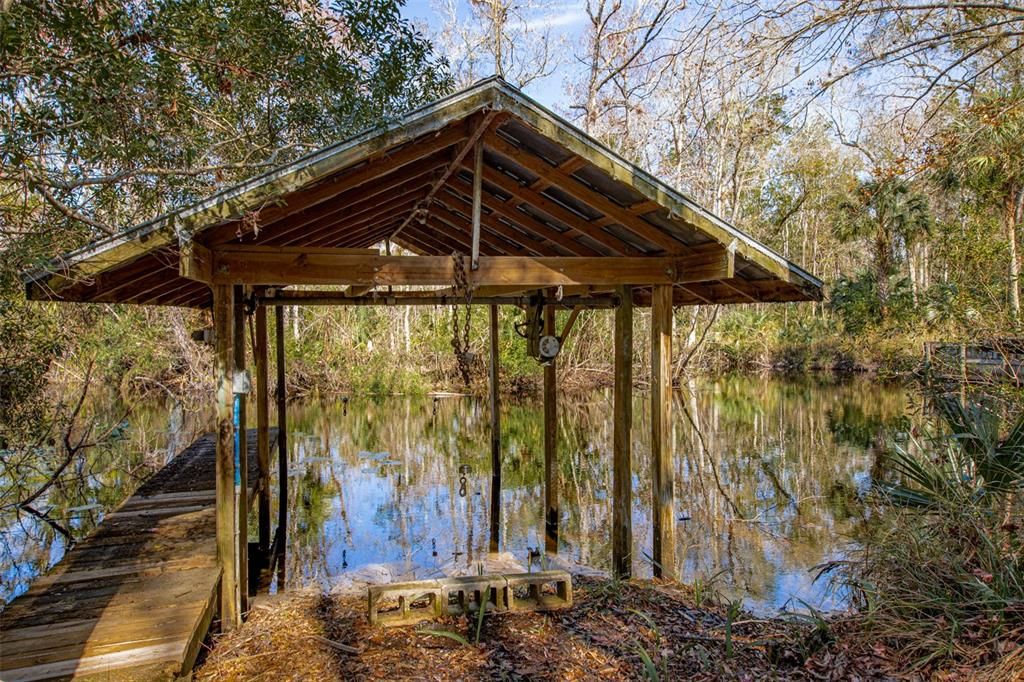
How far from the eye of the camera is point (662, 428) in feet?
20.6

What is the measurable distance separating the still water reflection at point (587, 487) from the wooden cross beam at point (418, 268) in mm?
2947

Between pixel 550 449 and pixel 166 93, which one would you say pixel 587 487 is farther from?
pixel 166 93

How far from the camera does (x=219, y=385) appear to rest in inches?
199

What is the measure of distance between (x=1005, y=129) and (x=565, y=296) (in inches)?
234

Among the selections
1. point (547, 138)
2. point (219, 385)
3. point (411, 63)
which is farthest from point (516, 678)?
point (411, 63)

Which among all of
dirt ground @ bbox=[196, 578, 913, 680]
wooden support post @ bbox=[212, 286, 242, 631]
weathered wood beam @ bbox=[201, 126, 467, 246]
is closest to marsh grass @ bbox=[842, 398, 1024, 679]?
dirt ground @ bbox=[196, 578, 913, 680]

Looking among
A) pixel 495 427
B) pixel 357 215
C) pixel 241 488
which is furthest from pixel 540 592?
pixel 495 427

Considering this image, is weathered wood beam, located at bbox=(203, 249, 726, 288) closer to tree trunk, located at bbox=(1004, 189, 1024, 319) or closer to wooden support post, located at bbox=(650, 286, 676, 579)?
wooden support post, located at bbox=(650, 286, 676, 579)

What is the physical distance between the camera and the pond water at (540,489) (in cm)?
833

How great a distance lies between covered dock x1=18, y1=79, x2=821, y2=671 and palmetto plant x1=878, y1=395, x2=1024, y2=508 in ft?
5.46

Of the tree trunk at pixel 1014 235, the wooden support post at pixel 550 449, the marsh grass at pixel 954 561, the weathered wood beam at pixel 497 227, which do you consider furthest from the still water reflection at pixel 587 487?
the weathered wood beam at pixel 497 227

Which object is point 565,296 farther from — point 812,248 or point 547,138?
point 812,248

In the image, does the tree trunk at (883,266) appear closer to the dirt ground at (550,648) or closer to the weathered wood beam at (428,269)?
the weathered wood beam at (428,269)

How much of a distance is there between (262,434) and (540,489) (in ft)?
16.7
